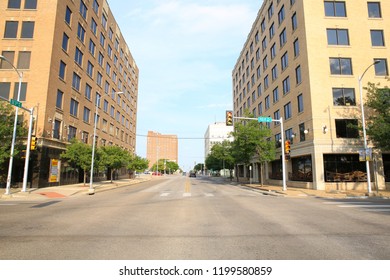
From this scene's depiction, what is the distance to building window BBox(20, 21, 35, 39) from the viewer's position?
2719cm

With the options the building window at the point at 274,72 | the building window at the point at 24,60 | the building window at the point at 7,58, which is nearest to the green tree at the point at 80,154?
the building window at the point at 24,60

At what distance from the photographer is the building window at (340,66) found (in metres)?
27.2

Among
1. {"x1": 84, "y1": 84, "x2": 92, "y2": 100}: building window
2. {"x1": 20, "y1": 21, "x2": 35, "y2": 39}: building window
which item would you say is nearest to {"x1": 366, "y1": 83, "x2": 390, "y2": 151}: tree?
{"x1": 84, "y1": 84, "x2": 92, "y2": 100}: building window

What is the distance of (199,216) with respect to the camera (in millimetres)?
10328

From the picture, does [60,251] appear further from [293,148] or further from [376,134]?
[293,148]

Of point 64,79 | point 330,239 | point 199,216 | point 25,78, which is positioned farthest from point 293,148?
point 25,78

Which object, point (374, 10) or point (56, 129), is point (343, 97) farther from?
point (56, 129)

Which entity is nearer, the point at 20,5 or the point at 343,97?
the point at 343,97

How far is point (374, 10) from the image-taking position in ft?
93.9

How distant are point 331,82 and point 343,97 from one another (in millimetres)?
1955

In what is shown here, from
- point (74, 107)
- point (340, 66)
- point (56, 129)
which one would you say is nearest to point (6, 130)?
point (56, 129)

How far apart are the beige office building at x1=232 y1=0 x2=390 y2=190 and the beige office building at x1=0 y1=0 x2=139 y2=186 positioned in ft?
66.1

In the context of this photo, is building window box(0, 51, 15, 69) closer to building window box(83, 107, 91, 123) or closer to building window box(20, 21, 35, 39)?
building window box(20, 21, 35, 39)
